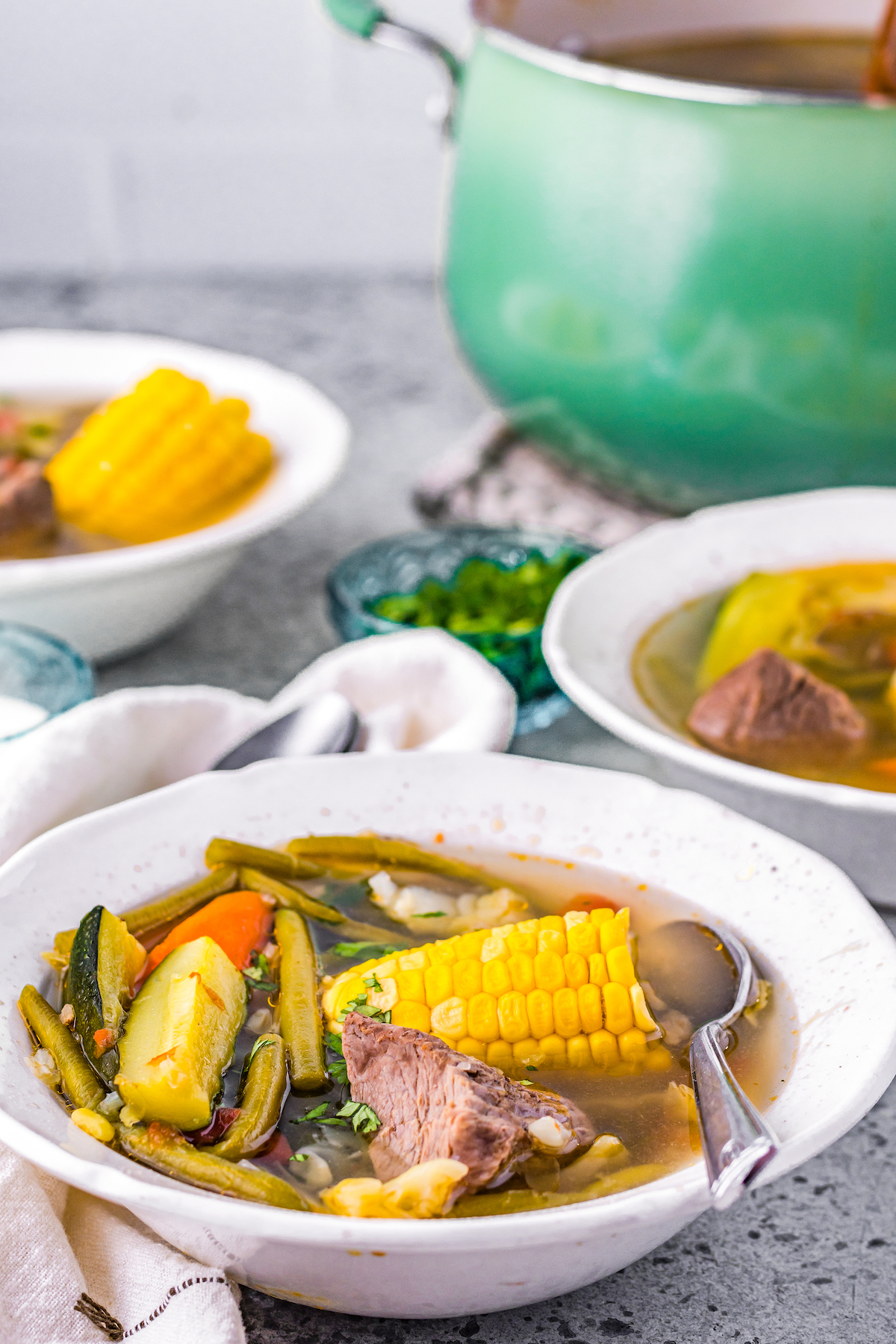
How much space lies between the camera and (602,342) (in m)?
1.24

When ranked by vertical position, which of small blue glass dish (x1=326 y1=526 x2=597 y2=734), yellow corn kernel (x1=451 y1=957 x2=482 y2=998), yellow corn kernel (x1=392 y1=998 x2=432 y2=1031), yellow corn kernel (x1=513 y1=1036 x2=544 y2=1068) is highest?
yellow corn kernel (x1=451 y1=957 x2=482 y2=998)

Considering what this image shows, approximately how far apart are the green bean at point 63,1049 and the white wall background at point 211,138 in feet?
7.36

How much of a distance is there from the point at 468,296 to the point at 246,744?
616mm

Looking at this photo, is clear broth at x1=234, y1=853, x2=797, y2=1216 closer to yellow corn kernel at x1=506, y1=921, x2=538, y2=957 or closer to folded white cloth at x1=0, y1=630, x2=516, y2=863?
yellow corn kernel at x1=506, y1=921, x2=538, y2=957

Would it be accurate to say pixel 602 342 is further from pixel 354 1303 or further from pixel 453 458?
pixel 354 1303

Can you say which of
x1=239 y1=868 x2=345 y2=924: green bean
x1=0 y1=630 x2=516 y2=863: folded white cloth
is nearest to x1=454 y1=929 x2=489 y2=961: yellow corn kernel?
x1=239 y1=868 x2=345 y2=924: green bean

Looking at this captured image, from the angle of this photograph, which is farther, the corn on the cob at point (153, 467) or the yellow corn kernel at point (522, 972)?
the corn on the cob at point (153, 467)

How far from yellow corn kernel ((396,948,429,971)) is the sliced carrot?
93mm

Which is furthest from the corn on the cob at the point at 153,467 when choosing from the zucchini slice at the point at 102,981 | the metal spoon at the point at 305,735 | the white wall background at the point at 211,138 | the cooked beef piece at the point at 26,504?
the white wall background at the point at 211,138

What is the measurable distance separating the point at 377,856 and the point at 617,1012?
0.62 feet

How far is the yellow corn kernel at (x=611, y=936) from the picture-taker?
0.70 m

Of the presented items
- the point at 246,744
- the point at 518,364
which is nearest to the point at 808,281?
the point at 518,364

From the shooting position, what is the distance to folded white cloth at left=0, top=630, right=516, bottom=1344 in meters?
0.62

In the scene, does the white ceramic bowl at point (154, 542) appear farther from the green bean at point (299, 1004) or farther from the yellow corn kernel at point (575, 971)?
the yellow corn kernel at point (575, 971)
